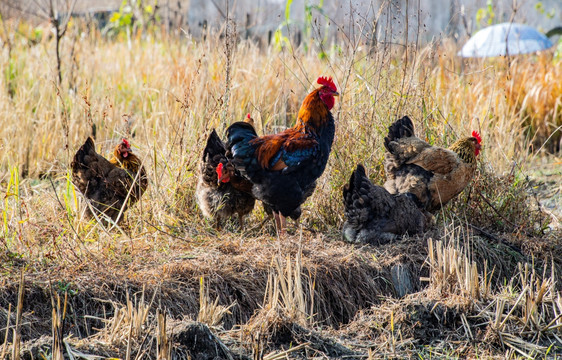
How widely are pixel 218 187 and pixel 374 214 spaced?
1.28 meters

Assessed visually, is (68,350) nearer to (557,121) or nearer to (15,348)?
(15,348)

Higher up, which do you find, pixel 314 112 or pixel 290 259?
pixel 314 112

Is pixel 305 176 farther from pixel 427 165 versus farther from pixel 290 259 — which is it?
pixel 427 165

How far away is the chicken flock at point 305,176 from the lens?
4.71 m

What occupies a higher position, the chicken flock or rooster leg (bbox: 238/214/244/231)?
the chicken flock

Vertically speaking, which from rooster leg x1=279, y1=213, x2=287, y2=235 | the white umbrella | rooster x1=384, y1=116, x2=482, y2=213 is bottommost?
rooster leg x1=279, y1=213, x2=287, y2=235

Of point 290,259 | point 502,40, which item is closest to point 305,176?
point 290,259

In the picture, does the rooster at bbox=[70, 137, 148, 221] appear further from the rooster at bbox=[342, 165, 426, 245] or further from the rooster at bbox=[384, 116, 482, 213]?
the rooster at bbox=[384, 116, 482, 213]

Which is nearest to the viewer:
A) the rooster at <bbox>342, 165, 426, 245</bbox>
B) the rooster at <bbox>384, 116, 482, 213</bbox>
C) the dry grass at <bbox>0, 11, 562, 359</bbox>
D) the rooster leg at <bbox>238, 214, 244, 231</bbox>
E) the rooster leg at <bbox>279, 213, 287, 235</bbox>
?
the dry grass at <bbox>0, 11, 562, 359</bbox>

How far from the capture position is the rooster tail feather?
5.01 metres

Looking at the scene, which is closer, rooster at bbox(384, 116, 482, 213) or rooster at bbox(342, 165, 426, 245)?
rooster at bbox(342, 165, 426, 245)

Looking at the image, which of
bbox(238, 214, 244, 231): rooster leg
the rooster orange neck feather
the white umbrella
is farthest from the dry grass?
the white umbrella

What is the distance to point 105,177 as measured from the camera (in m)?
4.93

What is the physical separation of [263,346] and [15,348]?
1.14 m
